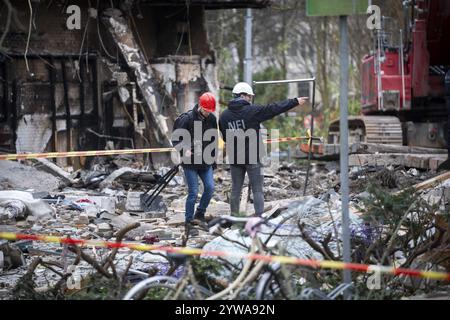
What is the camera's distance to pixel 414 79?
17.9 meters

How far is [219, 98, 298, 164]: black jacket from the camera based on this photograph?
11.0m

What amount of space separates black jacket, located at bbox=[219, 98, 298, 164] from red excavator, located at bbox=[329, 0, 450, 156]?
270 inches

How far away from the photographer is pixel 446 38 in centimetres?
1720

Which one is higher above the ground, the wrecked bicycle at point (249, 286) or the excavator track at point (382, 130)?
the excavator track at point (382, 130)

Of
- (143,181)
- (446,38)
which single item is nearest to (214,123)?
(143,181)

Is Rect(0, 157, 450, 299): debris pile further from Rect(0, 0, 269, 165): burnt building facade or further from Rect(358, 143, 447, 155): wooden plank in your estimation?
Rect(0, 0, 269, 165): burnt building facade

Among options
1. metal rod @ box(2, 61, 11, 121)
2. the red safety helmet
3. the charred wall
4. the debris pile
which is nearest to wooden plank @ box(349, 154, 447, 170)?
the debris pile

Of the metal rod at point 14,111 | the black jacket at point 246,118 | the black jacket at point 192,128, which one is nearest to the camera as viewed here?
the black jacket at point 246,118

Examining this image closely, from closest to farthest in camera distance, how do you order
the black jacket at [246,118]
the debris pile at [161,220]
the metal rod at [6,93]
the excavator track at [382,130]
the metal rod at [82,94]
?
the debris pile at [161,220] → the black jacket at [246,118] → the metal rod at [6,93] → the excavator track at [382,130] → the metal rod at [82,94]

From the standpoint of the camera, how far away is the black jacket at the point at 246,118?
36.2 ft

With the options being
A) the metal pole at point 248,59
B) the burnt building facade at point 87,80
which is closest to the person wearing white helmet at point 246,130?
the burnt building facade at point 87,80

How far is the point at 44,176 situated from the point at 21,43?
3.85m

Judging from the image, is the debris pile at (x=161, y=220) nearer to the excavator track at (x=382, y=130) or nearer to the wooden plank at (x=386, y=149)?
the wooden plank at (x=386, y=149)
